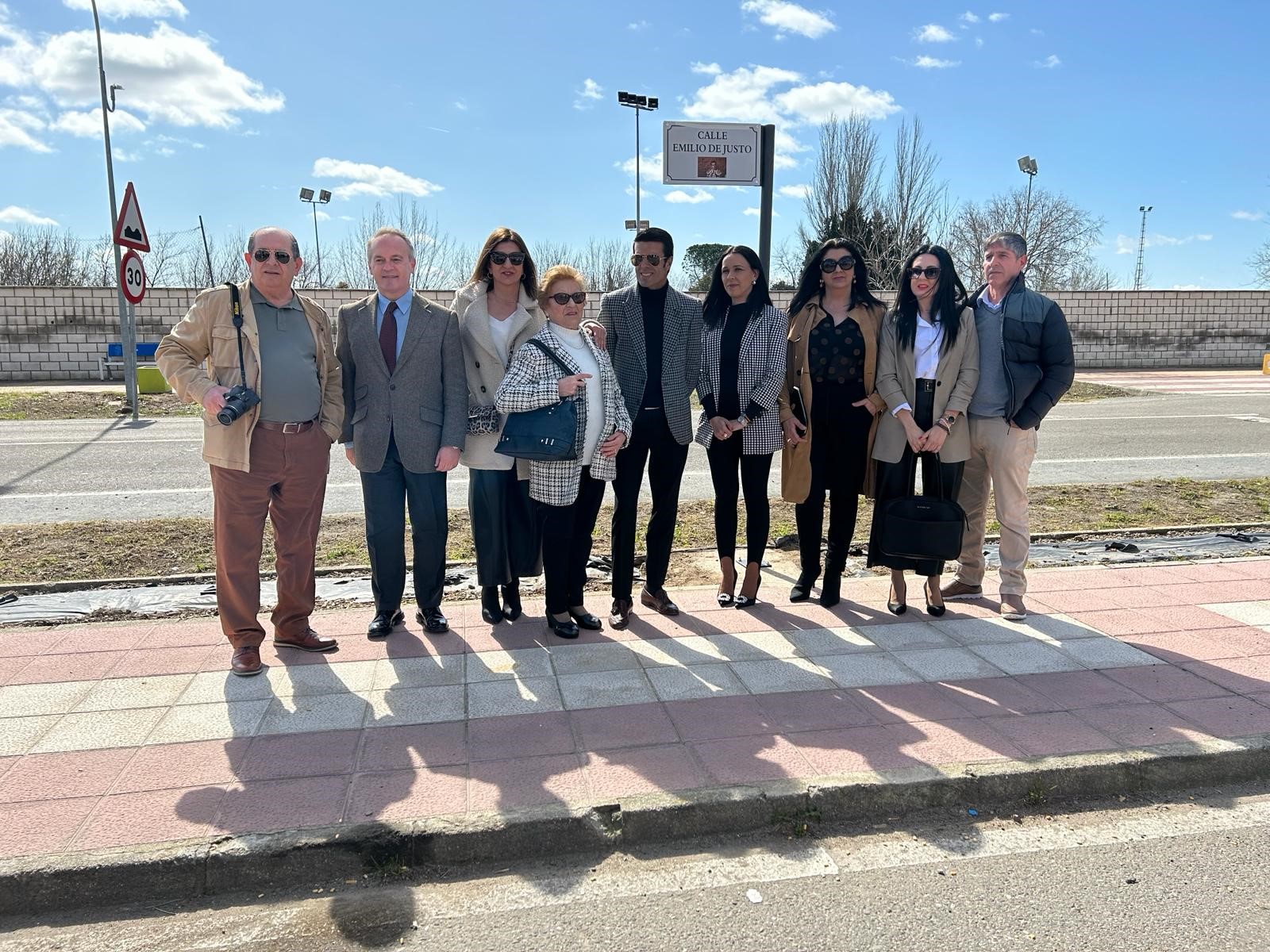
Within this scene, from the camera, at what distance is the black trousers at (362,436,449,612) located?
15.1 feet

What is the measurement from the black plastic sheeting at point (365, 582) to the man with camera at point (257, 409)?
3.76 ft

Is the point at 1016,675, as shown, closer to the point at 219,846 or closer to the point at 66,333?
the point at 219,846

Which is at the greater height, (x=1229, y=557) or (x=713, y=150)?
(x=713, y=150)

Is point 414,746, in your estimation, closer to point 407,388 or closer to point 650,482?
point 407,388

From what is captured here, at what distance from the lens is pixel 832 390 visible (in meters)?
5.00

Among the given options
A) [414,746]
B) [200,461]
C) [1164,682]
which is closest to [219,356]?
[414,746]

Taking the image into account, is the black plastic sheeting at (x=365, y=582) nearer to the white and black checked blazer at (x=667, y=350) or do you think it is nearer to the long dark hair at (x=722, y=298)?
the white and black checked blazer at (x=667, y=350)

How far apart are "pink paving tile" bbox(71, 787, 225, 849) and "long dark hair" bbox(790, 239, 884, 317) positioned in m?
3.75

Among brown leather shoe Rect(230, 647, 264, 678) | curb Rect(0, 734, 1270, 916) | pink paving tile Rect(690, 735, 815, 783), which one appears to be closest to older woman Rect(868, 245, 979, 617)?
curb Rect(0, 734, 1270, 916)

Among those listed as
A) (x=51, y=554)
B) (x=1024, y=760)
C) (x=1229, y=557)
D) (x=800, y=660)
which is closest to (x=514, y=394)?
(x=800, y=660)

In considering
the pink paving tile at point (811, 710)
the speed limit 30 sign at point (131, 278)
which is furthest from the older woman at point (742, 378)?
the speed limit 30 sign at point (131, 278)

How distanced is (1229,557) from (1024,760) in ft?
13.4

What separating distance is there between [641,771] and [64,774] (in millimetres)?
2116

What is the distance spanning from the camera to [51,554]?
245 inches
